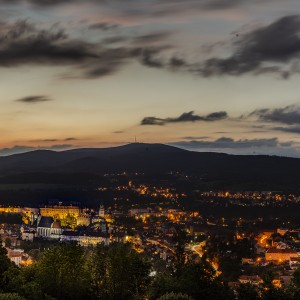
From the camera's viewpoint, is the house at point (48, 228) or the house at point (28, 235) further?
the house at point (48, 228)

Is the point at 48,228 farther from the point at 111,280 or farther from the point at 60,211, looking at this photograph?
the point at 111,280

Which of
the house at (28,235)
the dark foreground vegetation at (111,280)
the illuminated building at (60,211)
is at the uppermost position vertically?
the dark foreground vegetation at (111,280)

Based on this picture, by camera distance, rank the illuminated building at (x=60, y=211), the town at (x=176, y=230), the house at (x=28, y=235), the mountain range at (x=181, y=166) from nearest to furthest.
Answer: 1. the town at (x=176, y=230)
2. the house at (x=28, y=235)
3. the illuminated building at (x=60, y=211)
4. the mountain range at (x=181, y=166)

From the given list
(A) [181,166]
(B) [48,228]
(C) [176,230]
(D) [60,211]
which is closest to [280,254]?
(C) [176,230]

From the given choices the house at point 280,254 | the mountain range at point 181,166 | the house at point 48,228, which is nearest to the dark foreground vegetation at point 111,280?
the house at point 280,254

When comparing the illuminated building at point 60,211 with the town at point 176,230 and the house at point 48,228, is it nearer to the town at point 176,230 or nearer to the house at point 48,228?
the town at point 176,230

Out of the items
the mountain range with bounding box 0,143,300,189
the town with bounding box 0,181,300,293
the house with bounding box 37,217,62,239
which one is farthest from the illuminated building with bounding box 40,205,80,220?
the mountain range with bounding box 0,143,300,189

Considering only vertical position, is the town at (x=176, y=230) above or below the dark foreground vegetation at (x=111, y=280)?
below

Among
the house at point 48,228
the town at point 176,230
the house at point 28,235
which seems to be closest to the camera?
the town at point 176,230

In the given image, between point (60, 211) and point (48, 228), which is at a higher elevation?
point (60, 211)

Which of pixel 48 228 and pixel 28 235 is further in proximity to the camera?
pixel 48 228

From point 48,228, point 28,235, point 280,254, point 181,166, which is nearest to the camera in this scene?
point 280,254

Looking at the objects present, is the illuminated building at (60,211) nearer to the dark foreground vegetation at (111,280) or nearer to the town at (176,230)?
the town at (176,230)

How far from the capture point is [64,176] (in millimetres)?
140500
